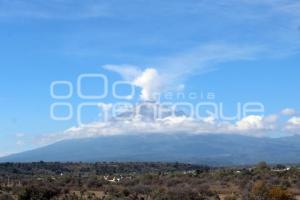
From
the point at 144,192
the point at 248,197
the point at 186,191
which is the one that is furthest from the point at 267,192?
the point at 144,192

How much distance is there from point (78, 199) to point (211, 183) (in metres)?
22.2

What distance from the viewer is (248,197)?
45750 mm

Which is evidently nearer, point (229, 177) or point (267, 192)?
point (267, 192)

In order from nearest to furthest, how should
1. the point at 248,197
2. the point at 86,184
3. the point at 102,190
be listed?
the point at 248,197
the point at 102,190
the point at 86,184

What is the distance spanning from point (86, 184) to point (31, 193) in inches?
641

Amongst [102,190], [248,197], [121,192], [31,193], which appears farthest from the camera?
[102,190]

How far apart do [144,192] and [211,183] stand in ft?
44.5

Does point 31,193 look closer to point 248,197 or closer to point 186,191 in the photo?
point 186,191

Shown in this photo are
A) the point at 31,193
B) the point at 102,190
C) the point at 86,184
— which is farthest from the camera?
the point at 86,184

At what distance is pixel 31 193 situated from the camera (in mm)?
49875

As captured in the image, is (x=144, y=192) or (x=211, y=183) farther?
(x=211, y=183)

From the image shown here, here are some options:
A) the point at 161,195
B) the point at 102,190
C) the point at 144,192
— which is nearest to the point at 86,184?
the point at 102,190

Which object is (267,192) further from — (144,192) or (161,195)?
(144,192)

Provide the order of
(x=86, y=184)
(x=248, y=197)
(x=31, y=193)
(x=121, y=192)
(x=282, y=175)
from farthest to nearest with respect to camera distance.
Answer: (x=282, y=175) → (x=86, y=184) → (x=121, y=192) → (x=31, y=193) → (x=248, y=197)
